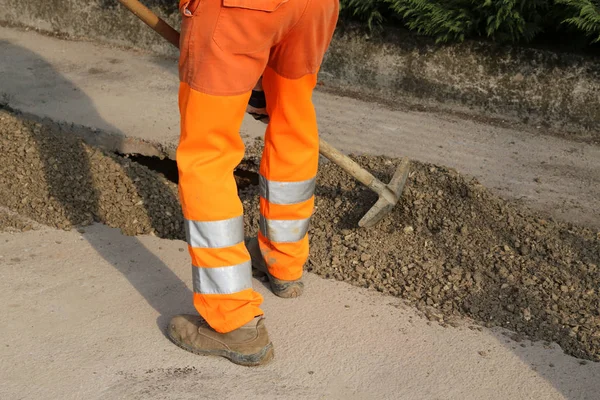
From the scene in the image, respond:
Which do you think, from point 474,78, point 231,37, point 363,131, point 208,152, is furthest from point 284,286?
point 474,78

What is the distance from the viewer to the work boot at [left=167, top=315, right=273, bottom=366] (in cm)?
326

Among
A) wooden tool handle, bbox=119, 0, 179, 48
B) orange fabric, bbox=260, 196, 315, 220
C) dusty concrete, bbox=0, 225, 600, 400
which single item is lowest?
dusty concrete, bbox=0, 225, 600, 400

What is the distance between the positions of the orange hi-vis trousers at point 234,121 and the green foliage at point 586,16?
9.76 feet

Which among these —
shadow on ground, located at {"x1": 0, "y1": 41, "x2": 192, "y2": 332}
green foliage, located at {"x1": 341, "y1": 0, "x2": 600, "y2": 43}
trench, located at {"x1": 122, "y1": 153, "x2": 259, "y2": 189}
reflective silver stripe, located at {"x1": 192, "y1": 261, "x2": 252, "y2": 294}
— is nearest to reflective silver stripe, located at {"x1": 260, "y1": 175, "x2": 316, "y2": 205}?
reflective silver stripe, located at {"x1": 192, "y1": 261, "x2": 252, "y2": 294}

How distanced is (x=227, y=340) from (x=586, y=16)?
375 centimetres

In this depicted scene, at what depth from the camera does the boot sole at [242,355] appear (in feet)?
10.7

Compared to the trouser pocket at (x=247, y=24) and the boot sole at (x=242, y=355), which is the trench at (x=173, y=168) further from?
the trouser pocket at (x=247, y=24)

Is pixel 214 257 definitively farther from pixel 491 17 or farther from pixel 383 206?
pixel 491 17

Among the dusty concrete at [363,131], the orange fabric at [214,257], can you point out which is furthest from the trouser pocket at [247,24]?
the dusty concrete at [363,131]

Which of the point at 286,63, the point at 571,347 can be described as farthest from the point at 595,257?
the point at 286,63

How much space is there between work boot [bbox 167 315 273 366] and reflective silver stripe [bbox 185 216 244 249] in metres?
0.38

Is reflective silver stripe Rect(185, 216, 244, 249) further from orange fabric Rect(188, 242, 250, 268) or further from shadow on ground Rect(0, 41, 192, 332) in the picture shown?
shadow on ground Rect(0, 41, 192, 332)

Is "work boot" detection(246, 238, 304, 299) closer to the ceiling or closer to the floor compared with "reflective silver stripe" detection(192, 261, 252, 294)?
closer to the floor

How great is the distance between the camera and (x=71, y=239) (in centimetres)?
422
